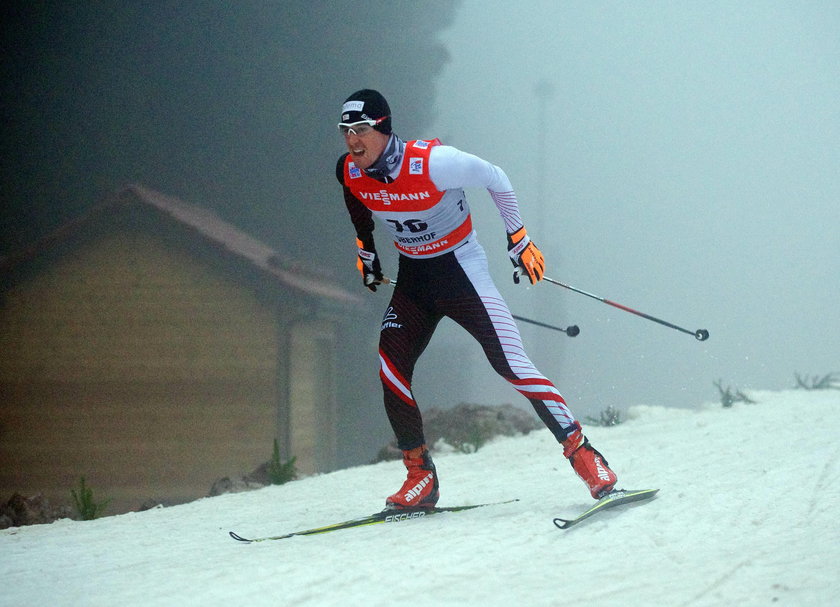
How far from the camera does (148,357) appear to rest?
9.97 metres

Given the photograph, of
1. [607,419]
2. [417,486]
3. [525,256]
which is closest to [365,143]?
[525,256]

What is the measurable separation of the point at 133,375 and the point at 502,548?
8.27m

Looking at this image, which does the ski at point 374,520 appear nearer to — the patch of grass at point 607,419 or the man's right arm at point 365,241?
the man's right arm at point 365,241

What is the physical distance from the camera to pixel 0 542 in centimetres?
395

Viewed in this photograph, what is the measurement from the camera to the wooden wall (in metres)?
9.52

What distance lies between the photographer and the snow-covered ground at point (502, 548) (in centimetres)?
222

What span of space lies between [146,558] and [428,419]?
17.4ft

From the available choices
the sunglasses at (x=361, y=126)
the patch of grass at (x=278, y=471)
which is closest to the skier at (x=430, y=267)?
the sunglasses at (x=361, y=126)

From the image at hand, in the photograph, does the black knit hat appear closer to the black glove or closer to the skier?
the skier

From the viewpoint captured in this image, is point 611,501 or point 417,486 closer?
point 611,501

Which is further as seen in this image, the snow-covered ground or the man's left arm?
the man's left arm

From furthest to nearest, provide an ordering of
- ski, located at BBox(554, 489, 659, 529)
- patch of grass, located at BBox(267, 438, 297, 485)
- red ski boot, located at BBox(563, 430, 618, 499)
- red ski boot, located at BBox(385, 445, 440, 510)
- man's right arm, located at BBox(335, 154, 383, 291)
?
patch of grass, located at BBox(267, 438, 297, 485), man's right arm, located at BBox(335, 154, 383, 291), red ski boot, located at BBox(385, 445, 440, 510), red ski boot, located at BBox(563, 430, 618, 499), ski, located at BBox(554, 489, 659, 529)

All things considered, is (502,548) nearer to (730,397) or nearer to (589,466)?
(589,466)

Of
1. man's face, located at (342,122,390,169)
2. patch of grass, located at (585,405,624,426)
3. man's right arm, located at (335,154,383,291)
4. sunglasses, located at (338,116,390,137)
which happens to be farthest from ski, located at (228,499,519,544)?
patch of grass, located at (585,405,624,426)
